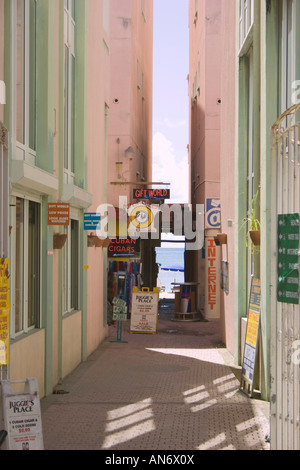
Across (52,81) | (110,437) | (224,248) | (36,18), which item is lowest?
(110,437)

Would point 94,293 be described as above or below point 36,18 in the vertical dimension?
below

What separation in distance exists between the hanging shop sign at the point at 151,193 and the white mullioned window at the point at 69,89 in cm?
988

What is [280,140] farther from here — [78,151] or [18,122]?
[78,151]

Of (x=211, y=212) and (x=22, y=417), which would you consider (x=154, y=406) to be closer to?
(x=22, y=417)

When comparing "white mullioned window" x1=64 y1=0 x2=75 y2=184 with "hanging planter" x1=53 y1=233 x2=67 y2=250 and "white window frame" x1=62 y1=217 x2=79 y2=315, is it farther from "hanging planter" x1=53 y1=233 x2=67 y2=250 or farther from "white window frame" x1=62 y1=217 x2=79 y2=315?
"hanging planter" x1=53 y1=233 x2=67 y2=250

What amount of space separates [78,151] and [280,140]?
28.5 feet

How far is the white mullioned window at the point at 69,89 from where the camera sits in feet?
43.1

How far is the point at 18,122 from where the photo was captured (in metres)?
9.64

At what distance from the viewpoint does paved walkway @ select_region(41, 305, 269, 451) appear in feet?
25.8

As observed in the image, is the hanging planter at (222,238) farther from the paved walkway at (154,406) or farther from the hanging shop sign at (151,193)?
the hanging shop sign at (151,193)

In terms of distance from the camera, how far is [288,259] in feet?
17.4

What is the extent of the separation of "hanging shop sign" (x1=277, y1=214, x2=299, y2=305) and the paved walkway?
2.98 metres

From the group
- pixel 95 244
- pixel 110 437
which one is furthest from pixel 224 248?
pixel 110 437

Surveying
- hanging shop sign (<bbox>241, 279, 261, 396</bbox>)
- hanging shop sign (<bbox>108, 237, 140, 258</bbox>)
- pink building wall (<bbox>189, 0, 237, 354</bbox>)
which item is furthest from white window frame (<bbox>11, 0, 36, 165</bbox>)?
hanging shop sign (<bbox>108, 237, 140, 258</bbox>)
